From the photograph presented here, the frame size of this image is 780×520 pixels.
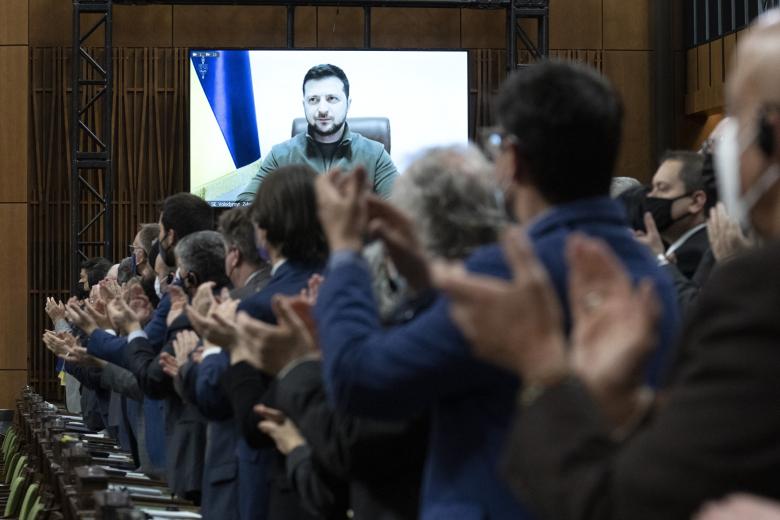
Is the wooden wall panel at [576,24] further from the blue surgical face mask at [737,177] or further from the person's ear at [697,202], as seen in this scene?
the blue surgical face mask at [737,177]

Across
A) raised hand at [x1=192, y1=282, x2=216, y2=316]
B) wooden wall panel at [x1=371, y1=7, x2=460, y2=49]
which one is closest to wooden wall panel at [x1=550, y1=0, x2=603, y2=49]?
wooden wall panel at [x1=371, y1=7, x2=460, y2=49]

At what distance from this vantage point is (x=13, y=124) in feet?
45.8

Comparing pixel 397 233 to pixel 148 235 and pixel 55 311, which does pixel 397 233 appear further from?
pixel 55 311

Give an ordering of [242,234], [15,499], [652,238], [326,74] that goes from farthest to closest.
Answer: [326,74] < [15,499] < [242,234] < [652,238]

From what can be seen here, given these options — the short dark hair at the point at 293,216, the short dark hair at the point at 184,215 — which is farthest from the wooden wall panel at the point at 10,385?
the short dark hair at the point at 293,216

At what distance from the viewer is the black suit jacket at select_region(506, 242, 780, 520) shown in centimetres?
130

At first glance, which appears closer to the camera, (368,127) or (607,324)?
(607,324)

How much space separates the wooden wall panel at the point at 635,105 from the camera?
14.1m

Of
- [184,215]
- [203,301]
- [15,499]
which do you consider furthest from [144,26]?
[203,301]

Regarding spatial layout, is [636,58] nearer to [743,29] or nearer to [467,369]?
[743,29]

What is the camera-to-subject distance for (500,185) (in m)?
2.09

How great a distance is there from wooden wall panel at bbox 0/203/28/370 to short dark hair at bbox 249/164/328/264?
1064 cm

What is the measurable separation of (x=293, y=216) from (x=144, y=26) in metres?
11.0

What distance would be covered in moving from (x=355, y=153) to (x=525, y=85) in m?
10.5
